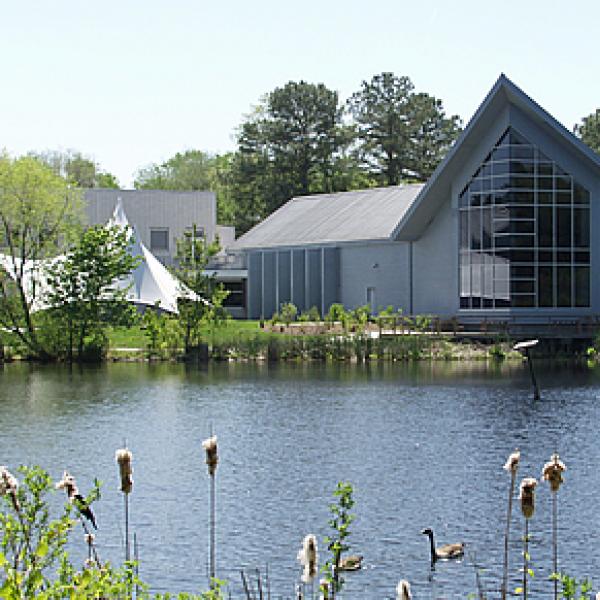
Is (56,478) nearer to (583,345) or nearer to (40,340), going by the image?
(40,340)

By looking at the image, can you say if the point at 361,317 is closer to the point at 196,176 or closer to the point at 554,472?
the point at 554,472

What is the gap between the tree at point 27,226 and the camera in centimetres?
3766

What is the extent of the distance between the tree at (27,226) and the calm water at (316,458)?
15.1ft

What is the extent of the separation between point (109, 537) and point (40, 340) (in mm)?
25765

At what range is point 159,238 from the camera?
6303cm

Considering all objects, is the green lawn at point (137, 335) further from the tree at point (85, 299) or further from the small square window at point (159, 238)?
the small square window at point (159, 238)

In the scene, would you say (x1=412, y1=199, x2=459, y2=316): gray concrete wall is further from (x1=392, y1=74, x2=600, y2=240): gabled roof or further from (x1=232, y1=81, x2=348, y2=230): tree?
(x1=232, y1=81, x2=348, y2=230): tree

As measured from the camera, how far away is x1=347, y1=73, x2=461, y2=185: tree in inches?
2896

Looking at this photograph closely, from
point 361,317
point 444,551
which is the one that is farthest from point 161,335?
point 444,551

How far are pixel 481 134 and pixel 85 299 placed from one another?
15423mm

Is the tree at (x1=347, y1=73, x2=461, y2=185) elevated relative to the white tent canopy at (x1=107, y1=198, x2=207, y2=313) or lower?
elevated

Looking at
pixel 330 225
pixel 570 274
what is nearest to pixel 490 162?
pixel 570 274

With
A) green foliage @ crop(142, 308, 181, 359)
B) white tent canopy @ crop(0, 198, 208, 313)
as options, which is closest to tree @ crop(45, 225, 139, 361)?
white tent canopy @ crop(0, 198, 208, 313)

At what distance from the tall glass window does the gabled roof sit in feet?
2.66
